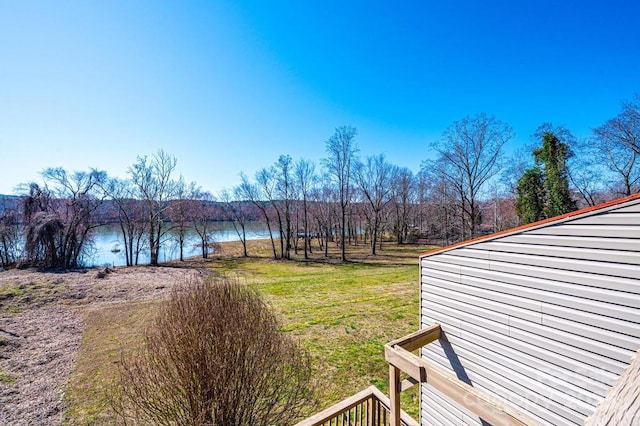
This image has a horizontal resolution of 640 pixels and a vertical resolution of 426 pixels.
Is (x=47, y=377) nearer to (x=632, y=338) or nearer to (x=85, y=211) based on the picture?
(x=632, y=338)

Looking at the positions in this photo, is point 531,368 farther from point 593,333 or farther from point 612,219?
point 612,219

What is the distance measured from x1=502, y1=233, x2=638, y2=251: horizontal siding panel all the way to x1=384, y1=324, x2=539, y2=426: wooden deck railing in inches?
79.4

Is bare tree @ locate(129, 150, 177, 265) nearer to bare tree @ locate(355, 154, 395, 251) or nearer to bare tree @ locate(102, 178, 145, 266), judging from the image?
Answer: bare tree @ locate(102, 178, 145, 266)

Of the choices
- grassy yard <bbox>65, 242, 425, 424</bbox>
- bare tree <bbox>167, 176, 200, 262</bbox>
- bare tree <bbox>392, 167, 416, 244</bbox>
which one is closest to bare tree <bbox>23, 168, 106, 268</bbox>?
bare tree <bbox>167, 176, 200, 262</bbox>

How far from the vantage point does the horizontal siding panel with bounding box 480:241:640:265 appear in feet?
8.93

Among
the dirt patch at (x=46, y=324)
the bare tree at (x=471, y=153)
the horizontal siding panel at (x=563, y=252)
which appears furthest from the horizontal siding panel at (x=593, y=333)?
the bare tree at (x=471, y=153)

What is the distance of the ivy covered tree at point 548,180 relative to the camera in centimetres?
1784

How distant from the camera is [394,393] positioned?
370cm

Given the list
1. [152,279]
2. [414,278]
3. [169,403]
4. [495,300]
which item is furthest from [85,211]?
[495,300]

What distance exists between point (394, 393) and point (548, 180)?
875 inches

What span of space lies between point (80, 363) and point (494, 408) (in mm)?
9453

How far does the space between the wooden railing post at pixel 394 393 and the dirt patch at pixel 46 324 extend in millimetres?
6200

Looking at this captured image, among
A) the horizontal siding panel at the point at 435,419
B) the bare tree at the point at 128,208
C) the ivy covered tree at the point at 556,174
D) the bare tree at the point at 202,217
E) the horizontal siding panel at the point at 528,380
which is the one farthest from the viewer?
the bare tree at the point at 202,217

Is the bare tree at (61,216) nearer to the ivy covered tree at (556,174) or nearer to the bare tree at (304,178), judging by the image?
the bare tree at (304,178)
